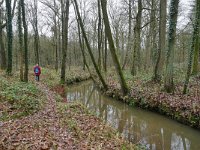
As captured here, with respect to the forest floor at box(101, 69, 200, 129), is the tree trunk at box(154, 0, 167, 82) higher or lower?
higher

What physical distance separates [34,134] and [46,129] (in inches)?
27.2

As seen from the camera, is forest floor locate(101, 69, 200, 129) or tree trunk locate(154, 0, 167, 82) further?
tree trunk locate(154, 0, 167, 82)

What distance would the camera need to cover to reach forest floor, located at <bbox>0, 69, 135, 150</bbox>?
5.74 meters

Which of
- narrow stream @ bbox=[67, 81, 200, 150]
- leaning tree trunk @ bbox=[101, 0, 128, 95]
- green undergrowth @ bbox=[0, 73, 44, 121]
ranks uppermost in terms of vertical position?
leaning tree trunk @ bbox=[101, 0, 128, 95]

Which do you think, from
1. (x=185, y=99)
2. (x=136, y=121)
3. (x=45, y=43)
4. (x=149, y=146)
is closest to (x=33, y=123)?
(x=149, y=146)

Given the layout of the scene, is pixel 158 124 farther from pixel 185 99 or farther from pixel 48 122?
pixel 48 122

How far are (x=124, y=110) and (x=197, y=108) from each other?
4.89 m

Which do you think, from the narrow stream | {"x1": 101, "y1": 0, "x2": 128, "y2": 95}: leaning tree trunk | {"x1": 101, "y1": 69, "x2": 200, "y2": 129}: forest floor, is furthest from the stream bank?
{"x1": 101, "y1": 0, "x2": 128, "y2": 95}: leaning tree trunk

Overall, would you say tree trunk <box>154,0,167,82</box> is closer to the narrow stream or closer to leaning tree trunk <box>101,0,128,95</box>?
leaning tree trunk <box>101,0,128,95</box>

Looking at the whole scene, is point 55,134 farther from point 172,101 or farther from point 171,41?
point 171,41

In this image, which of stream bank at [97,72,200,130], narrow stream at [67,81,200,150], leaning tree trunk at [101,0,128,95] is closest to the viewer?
narrow stream at [67,81,200,150]

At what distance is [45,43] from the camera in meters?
53.8

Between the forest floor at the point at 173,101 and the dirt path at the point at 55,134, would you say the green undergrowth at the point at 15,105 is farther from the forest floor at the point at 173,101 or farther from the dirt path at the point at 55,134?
the forest floor at the point at 173,101

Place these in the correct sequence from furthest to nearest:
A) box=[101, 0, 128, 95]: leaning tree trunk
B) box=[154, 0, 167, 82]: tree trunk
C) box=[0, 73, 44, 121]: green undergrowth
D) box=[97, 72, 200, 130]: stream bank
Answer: box=[154, 0, 167, 82]: tree trunk < box=[101, 0, 128, 95]: leaning tree trunk < box=[97, 72, 200, 130]: stream bank < box=[0, 73, 44, 121]: green undergrowth
